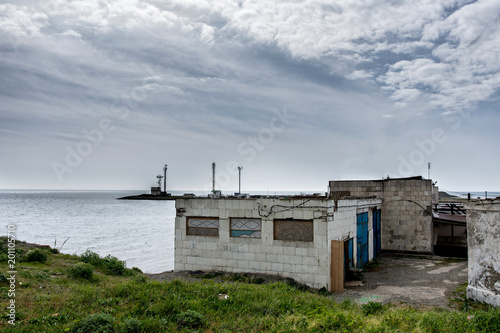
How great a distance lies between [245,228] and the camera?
1636 cm

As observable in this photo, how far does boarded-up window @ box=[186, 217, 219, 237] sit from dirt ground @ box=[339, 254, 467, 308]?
627cm

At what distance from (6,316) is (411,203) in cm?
2352

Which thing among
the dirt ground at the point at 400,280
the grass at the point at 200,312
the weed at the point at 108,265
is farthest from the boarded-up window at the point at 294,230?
the weed at the point at 108,265

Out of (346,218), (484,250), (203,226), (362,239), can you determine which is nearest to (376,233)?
(362,239)

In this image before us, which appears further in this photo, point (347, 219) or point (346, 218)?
point (347, 219)

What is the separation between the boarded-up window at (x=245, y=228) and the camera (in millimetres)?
16203

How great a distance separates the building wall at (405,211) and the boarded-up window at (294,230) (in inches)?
351

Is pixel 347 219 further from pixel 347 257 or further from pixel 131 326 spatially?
pixel 131 326

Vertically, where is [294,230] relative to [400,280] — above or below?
above

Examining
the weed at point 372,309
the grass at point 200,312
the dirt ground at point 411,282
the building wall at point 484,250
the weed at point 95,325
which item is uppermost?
the building wall at point 484,250

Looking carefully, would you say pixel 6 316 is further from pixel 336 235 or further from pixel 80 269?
pixel 336 235

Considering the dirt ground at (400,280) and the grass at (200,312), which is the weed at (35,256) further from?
the dirt ground at (400,280)

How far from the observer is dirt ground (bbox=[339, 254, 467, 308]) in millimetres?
13625

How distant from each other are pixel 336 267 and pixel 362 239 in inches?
229
